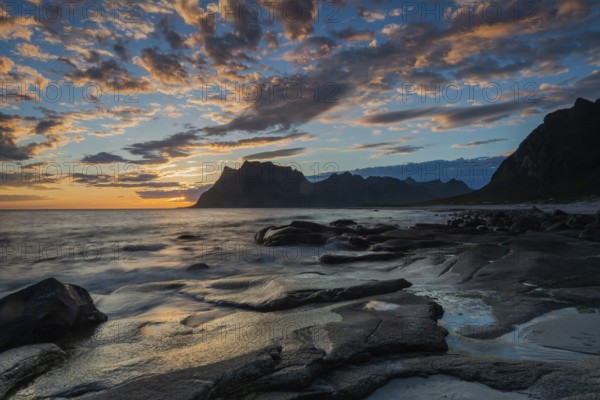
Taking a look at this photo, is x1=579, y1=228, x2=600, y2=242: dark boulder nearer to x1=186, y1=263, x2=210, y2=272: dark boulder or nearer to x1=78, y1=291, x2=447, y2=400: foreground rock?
x1=78, y1=291, x2=447, y2=400: foreground rock

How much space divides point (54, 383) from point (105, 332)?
2.10 metres

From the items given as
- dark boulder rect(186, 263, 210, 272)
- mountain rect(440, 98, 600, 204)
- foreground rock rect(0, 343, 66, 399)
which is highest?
mountain rect(440, 98, 600, 204)

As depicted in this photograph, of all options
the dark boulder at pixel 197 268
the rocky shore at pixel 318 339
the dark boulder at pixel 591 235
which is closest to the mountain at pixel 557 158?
the dark boulder at pixel 591 235

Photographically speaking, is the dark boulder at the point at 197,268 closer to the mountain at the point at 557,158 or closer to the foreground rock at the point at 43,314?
the foreground rock at the point at 43,314

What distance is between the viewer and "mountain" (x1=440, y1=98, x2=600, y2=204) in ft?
381

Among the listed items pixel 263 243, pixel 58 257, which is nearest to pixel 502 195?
pixel 263 243

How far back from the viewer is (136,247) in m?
22.7

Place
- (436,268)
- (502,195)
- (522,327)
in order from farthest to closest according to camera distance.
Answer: (502,195) < (436,268) < (522,327)

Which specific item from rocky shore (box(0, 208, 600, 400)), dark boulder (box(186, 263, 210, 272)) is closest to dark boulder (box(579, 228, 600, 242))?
rocky shore (box(0, 208, 600, 400))

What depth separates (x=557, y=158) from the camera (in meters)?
125

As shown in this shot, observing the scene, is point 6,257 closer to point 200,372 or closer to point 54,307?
point 54,307

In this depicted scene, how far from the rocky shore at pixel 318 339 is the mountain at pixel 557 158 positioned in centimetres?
11763

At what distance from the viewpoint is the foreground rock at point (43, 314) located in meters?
6.05

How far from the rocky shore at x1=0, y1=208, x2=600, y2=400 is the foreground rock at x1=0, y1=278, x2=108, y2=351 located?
0.02m
